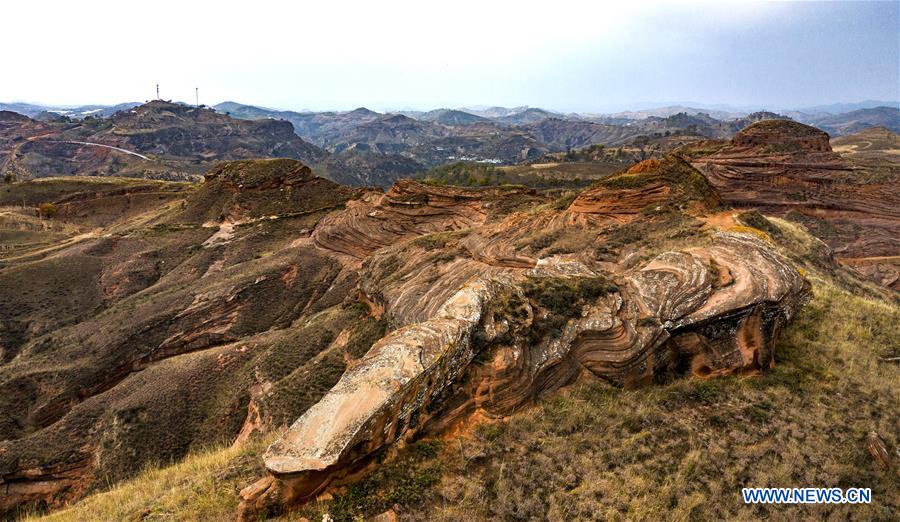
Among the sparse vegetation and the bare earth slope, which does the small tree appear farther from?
the bare earth slope

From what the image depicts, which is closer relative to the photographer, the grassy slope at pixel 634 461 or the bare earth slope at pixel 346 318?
the grassy slope at pixel 634 461

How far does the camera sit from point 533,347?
12.4 metres

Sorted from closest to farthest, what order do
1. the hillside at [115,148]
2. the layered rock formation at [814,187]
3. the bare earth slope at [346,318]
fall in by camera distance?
the bare earth slope at [346,318] < the layered rock formation at [814,187] < the hillside at [115,148]

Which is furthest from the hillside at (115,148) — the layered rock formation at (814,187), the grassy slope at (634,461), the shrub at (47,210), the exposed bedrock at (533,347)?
the grassy slope at (634,461)

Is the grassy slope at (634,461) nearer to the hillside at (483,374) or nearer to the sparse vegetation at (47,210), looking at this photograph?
the hillside at (483,374)

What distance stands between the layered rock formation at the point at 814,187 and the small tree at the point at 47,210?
102828 mm

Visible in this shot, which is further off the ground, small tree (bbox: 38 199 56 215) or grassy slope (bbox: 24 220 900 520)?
small tree (bbox: 38 199 56 215)

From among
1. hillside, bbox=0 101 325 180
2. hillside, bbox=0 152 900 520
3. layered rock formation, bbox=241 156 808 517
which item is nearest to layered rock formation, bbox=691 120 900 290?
hillside, bbox=0 152 900 520

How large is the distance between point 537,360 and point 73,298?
4528cm

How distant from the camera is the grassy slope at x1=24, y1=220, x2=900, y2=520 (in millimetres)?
8555

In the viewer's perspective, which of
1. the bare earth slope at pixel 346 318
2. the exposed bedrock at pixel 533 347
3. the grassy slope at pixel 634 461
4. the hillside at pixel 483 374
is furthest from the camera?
the bare earth slope at pixel 346 318

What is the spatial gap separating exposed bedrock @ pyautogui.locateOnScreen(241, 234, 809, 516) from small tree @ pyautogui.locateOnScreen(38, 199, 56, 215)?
8615 centimetres

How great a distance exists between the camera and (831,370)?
43.8 ft

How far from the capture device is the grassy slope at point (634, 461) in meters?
8.55
